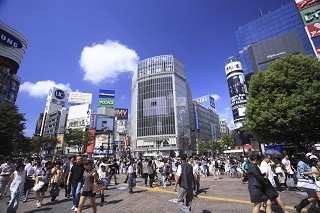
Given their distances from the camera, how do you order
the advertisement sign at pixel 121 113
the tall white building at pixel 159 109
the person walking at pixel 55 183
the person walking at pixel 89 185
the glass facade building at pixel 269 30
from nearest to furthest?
1. the person walking at pixel 89 185
2. the person walking at pixel 55 183
3. the glass facade building at pixel 269 30
4. the tall white building at pixel 159 109
5. the advertisement sign at pixel 121 113

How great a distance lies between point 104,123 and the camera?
7306 cm

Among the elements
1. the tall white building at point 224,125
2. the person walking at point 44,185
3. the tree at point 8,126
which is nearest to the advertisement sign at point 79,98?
the tree at point 8,126

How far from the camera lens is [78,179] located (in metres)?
7.01

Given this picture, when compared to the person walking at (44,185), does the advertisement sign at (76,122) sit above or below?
above

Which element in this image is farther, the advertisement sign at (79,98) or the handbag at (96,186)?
the advertisement sign at (79,98)

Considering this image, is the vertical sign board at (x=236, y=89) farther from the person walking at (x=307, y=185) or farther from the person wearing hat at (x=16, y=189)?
the person wearing hat at (x=16, y=189)

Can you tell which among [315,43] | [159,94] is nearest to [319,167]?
[315,43]

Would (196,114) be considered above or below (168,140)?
above

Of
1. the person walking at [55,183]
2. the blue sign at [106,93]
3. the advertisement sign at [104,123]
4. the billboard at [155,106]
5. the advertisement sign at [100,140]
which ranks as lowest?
the person walking at [55,183]

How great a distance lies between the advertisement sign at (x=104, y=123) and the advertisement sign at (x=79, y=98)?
52.2 feet

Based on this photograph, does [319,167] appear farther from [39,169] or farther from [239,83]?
[239,83]

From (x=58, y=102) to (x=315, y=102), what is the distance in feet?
328

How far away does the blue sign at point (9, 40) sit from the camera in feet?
123

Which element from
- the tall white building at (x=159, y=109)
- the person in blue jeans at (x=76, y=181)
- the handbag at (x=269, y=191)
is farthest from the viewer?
the tall white building at (x=159, y=109)
